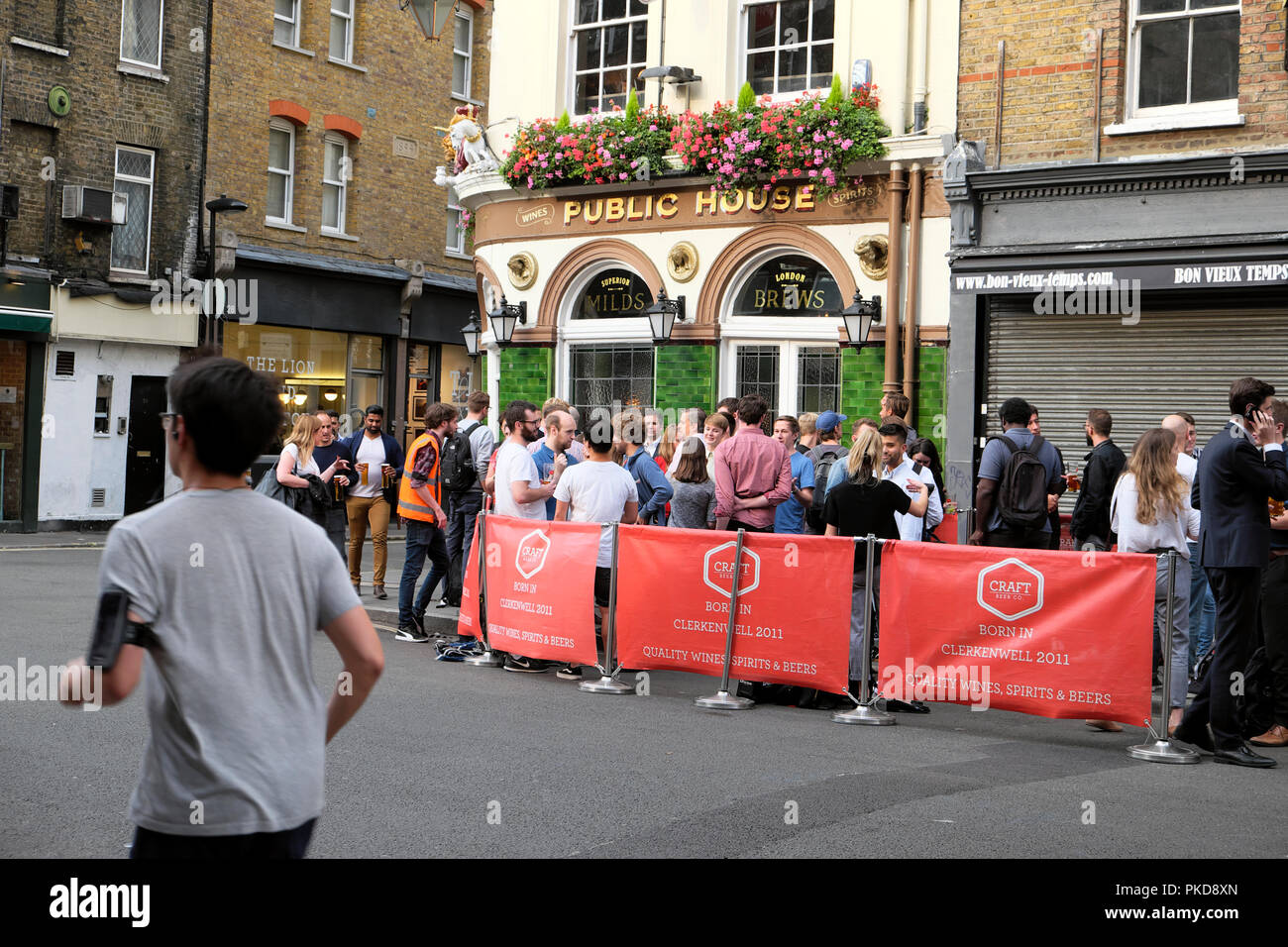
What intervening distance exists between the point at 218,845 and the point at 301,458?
10.4 metres

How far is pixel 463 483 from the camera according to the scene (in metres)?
12.3

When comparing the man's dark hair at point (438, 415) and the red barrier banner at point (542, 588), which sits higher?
the man's dark hair at point (438, 415)

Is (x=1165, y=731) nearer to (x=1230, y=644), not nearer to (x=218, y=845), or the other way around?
(x=1230, y=644)

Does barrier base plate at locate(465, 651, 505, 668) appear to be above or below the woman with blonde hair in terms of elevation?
below

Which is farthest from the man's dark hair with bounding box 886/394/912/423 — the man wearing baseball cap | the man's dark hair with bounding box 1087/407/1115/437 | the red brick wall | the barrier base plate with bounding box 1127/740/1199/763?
the barrier base plate with bounding box 1127/740/1199/763

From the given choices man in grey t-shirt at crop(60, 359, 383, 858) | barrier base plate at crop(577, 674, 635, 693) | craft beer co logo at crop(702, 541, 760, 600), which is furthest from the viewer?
barrier base plate at crop(577, 674, 635, 693)

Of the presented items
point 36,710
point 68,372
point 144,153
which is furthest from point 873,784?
point 144,153

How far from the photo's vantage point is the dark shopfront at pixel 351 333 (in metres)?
26.2

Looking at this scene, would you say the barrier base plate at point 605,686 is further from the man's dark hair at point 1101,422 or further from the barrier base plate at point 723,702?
the man's dark hair at point 1101,422

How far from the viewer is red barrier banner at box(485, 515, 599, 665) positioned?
32.9 feet

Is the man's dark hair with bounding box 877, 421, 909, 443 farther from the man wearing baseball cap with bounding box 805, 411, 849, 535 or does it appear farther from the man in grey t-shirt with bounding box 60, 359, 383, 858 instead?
the man in grey t-shirt with bounding box 60, 359, 383, 858

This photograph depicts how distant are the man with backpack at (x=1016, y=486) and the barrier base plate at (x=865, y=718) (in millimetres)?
2638

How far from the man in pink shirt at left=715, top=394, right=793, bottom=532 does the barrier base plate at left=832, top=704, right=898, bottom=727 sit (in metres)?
1.99

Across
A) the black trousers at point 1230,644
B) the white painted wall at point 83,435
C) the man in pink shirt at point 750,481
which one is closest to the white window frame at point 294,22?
the white painted wall at point 83,435
